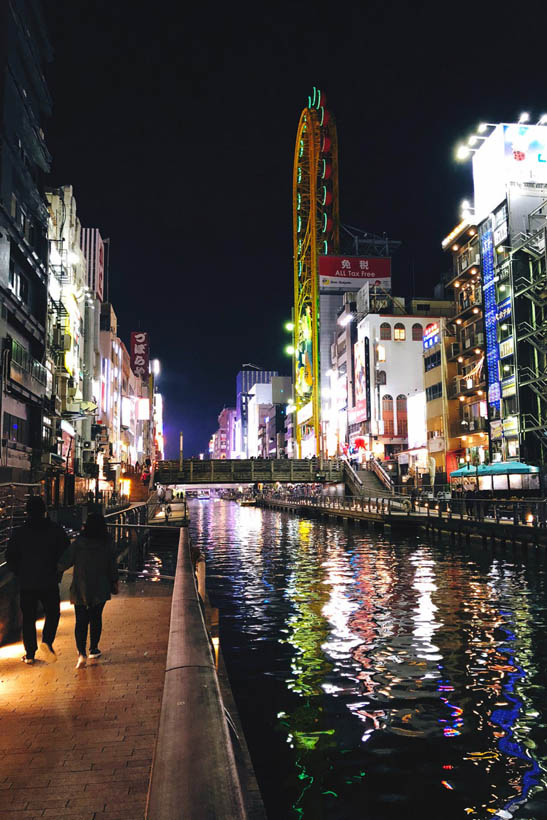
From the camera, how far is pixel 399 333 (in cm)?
10812

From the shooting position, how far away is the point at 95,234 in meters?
78.5

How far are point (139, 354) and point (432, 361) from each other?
59653mm

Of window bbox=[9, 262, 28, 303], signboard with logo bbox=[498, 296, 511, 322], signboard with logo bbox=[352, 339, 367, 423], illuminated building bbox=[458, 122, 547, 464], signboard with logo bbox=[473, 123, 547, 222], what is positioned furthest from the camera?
signboard with logo bbox=[352, 339, 367, 423]

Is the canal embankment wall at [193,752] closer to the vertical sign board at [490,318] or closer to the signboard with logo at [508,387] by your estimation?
the signboard with logo at [508,387]

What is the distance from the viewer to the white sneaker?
900 cm

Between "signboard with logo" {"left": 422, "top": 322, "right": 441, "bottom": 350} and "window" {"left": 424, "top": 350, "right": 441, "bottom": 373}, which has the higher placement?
"signboard with logo" {"left": 422, "top": 322, "right": 441, "bottom": 350}

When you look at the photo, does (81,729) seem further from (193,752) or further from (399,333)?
(399,333)

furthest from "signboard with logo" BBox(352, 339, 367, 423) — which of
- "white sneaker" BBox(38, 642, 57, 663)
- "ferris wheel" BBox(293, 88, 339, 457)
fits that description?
"white sneaker" BBox(38, 642, 57, 663)

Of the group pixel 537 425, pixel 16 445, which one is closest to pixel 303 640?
pixel 16 445

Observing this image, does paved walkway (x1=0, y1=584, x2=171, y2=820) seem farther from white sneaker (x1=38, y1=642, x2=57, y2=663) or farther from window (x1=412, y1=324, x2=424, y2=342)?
window (x1=412, y1=324, x2=424, y2=342)

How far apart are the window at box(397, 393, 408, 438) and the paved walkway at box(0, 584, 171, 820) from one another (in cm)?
9550

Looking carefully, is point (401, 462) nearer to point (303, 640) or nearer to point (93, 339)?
point (93, 339)

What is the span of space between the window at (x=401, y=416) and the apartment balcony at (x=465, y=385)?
2669cm

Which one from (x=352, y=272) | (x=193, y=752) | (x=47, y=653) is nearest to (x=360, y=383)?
→ (x=352, y=272)
